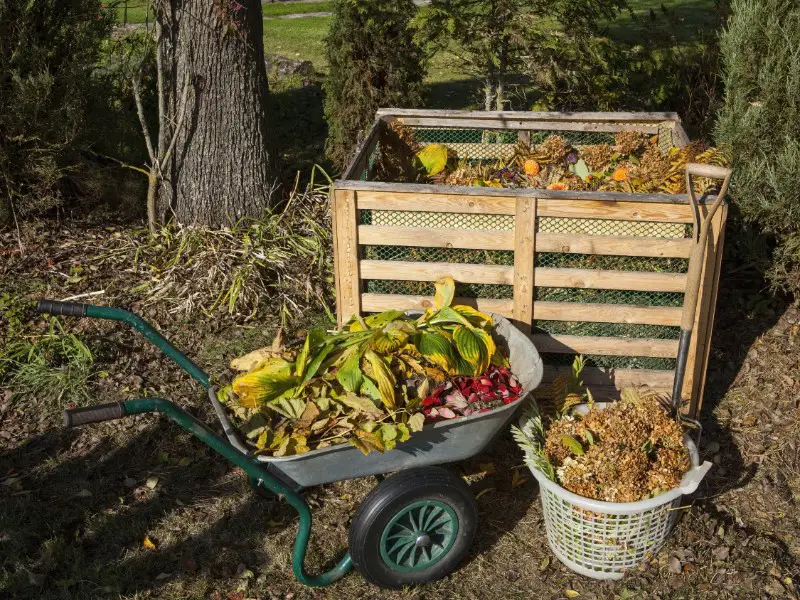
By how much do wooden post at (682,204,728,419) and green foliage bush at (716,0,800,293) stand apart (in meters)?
0.94

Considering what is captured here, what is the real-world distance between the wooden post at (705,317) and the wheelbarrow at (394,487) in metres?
0.98

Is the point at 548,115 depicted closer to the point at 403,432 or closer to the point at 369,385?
the point at 369,385

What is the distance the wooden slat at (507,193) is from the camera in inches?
148

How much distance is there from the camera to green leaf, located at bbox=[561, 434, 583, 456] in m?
3.40

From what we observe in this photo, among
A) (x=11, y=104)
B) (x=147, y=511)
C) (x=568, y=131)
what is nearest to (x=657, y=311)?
(x=568, y=131)

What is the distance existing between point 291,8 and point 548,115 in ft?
38.7

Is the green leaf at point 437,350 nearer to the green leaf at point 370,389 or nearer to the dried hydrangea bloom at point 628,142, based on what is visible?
the green leaf at point 370,389

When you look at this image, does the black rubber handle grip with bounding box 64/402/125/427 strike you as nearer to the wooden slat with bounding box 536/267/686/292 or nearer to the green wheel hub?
the green wheel hub

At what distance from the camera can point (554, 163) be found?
4.82m

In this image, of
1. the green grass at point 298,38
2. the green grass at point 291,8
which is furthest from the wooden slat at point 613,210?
the green grass at point 291,8

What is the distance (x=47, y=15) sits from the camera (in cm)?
544

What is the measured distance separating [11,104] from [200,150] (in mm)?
1195

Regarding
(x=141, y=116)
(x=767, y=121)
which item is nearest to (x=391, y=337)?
(x=767, y=121)

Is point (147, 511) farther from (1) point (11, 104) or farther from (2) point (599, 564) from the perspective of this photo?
A: (1) point (11, 104)
